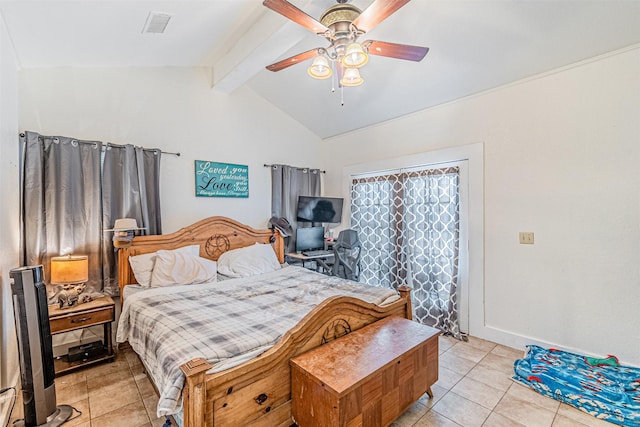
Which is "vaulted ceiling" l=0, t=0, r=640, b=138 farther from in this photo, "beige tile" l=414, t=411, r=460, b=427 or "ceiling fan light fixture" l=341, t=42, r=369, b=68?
"beige tile" l=414, t=411, r=460, b=427

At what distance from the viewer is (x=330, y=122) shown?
4.48 metres

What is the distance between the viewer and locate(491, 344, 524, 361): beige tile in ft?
9.13

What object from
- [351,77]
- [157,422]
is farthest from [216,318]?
[351,77]

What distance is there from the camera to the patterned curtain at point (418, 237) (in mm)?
3352

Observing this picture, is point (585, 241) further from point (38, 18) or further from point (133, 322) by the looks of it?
point (38, 18)

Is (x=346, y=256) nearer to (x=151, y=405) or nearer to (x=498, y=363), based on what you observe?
(x=498, y=363)

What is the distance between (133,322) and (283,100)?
3.32 meters

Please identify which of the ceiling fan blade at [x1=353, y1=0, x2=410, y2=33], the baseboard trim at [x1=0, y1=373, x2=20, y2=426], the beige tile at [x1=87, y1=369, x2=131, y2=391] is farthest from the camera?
the beige tile at [x1=87, y1=369, x2=131, y2=391]

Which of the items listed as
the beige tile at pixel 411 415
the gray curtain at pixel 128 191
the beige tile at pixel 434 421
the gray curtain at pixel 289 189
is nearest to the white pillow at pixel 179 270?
the gray curtain at pixel 128 191

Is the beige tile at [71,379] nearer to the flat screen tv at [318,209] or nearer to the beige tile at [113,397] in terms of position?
the beige tile at [113,397]

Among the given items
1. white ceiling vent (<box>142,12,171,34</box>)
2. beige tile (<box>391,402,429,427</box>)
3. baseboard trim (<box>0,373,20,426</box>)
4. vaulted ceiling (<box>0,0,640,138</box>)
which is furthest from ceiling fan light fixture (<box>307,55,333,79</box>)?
baseboard trim (<box>0,373,20,426</box>)

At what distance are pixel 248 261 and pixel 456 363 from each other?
2.37 metres

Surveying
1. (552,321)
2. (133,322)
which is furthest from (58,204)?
(552,321)

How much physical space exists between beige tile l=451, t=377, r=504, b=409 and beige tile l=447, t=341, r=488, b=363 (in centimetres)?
41
